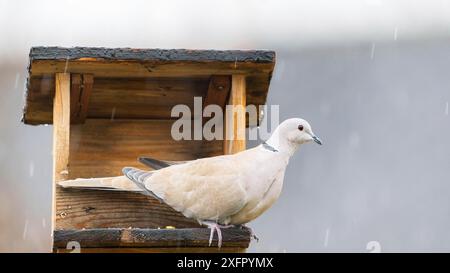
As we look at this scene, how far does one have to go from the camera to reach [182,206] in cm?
511

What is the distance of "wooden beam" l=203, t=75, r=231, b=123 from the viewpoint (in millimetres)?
5480

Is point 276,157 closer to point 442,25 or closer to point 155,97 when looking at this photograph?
point 155,97

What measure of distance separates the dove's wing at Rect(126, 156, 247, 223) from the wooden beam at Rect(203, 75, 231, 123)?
1.47ft

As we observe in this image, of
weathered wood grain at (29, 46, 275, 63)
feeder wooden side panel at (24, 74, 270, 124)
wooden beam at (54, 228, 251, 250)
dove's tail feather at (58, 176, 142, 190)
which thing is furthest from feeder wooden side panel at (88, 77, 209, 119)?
wooden beam at (54, 228, 251, 250)

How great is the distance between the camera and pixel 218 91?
5555mm

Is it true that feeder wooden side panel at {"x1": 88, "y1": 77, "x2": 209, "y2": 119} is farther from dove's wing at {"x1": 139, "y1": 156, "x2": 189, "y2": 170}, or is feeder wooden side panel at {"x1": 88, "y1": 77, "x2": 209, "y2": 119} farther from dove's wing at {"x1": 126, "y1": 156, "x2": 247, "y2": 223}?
dove's wing at {"x1": 126, "y1": 156, "x2": 247, "y2": 223}

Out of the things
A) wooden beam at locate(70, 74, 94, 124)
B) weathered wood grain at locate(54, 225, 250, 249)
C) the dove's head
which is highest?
wooden beam at locate(70, 74, 94, 124)

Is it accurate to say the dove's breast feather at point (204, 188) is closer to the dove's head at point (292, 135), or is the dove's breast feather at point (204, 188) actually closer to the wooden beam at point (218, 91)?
the dove's head at point (292, 135)

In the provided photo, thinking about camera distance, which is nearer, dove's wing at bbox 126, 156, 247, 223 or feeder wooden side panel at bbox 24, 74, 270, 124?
dove's wing at bbox 126, 156, 247, 223

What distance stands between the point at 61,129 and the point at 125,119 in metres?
0.71

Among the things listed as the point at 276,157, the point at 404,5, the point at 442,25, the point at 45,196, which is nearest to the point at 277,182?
the point at 276,157

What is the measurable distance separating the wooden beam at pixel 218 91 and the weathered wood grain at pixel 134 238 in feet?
2.71

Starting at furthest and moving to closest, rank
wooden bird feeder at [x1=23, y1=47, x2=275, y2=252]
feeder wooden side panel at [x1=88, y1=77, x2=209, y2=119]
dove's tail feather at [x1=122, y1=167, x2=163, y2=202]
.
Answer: feeder wooden side panel at [x1=88, y1=77, x2=209, y2=119]
dove's tail feather at [x1=122, y1=167, x2=163, y2=202]
wooden bird feeder at [x1=23, y1=47, x2=275, y2=252]

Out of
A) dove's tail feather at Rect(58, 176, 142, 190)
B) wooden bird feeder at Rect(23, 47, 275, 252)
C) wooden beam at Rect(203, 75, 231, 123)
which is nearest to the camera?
wooden bird feeder at Rect(23, 47, 275, 252)
